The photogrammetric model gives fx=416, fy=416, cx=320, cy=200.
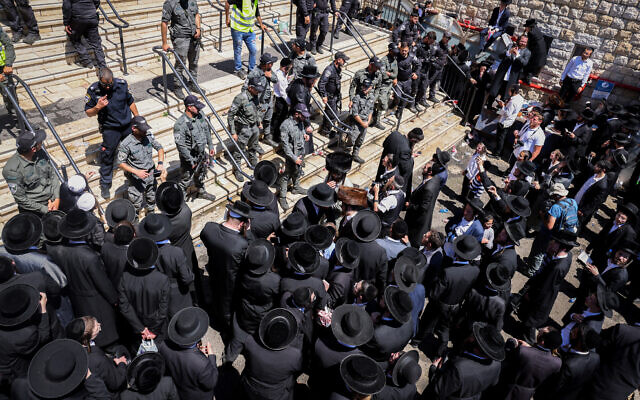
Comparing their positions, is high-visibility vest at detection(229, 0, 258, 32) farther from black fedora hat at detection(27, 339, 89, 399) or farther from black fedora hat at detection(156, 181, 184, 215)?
black fedora hat at detection(27, 339, 89, 399)

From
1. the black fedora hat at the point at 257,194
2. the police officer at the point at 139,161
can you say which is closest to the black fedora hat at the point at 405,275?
the black fedora hat at the point at 257,194

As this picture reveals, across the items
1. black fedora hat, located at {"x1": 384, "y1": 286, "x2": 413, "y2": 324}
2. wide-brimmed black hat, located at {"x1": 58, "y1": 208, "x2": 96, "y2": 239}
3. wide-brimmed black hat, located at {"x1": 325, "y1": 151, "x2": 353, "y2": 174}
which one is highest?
wide-brimmed black hat, located at {"x1": 58, "y1": 208, "x2": 96, "y2": 239}

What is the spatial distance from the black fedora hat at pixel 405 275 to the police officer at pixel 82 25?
23.6 feet

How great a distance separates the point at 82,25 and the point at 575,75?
12.4 m

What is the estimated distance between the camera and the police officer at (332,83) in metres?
8.73

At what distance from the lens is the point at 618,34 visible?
1171 cm

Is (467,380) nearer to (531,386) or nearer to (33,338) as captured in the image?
(531,386)

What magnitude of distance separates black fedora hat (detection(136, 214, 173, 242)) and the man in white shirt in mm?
11856

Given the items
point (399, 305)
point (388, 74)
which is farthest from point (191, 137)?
point (388, 74)

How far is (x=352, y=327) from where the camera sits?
3852 millimetres

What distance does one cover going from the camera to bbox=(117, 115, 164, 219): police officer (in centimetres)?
595

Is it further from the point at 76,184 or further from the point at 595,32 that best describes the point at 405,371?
the point at 595,32

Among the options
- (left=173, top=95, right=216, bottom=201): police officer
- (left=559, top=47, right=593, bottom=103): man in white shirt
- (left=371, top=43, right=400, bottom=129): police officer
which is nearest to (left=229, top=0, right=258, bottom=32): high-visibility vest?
(left=371, top=43, right=400, bottom=129): police officer

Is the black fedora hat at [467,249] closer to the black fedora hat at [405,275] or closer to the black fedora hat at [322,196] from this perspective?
the black fedora hat at [405,275]
